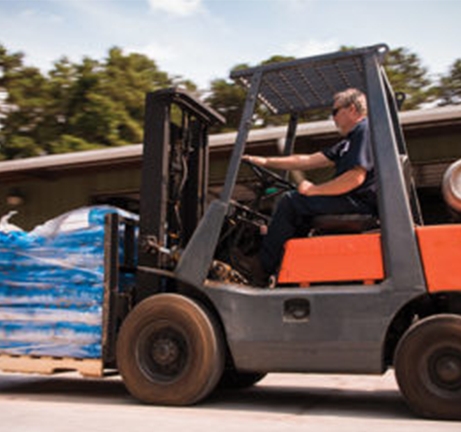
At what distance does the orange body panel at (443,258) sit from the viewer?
164 inches

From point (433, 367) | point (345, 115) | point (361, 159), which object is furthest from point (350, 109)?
point (433, 367)

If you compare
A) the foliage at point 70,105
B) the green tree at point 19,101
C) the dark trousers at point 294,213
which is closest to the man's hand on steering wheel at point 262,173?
the dark trousers at point 294,213

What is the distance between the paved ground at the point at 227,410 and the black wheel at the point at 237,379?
0.10 metres

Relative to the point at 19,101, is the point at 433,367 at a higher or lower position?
lower

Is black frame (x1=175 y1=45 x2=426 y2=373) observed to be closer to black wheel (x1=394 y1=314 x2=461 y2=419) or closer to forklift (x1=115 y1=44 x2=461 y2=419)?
forklift (x1=115 y1=44 x2=461 y2=419)

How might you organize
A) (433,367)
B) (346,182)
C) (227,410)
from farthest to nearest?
(227,410) → (346,182) → (433,367)

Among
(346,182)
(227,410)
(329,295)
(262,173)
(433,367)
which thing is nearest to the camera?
(433,367)

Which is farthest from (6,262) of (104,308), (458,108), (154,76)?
(154,76)

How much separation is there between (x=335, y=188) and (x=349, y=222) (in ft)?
0.83

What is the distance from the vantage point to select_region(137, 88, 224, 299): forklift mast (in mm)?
5113

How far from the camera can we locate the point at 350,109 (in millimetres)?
4746

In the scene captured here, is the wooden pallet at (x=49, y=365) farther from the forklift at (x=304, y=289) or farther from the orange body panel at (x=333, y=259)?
the orange body panel at (x=333, y=259)

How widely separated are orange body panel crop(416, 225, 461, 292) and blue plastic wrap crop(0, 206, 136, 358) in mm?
2288

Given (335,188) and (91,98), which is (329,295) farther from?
(91,98)
